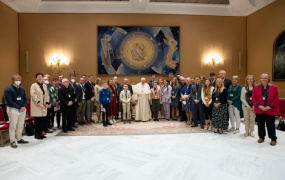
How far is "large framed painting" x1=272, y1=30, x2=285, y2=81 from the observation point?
7.96m

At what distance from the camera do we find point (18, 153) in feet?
13.5

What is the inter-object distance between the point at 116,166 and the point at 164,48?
7.65 metres

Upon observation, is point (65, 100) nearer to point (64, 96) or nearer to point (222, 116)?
point (64, 96)

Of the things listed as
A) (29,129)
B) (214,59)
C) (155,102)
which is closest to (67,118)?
(29,129)

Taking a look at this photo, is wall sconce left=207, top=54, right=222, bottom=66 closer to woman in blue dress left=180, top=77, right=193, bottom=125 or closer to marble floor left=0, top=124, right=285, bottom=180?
woman in blue dress left=180, top=77, right=193, bottom=125

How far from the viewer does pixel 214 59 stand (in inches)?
401

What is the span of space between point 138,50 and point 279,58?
6.35 m

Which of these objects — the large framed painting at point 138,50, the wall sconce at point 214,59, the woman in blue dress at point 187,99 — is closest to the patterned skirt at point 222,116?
the woman in blue dress at point 187,99

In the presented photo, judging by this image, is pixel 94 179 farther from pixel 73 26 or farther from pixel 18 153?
pixel 73 26

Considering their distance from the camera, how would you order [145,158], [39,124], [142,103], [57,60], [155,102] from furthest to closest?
[57,60] → [155,102] → [142,103] → [39,124] → [145,158]

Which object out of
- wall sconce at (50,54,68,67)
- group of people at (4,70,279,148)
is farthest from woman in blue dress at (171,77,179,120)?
wall sconce at (50,54,68,67)

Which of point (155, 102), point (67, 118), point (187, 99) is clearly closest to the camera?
point (67, 118)

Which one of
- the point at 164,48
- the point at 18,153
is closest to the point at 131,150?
the point at 18,153

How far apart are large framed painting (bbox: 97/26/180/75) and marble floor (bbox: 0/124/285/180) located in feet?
17.1
